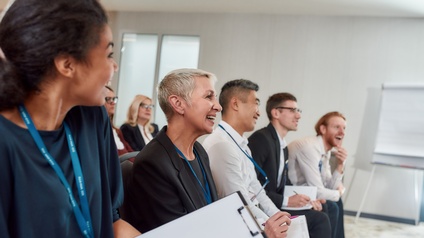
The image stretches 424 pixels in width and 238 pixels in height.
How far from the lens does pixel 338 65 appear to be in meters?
7.02

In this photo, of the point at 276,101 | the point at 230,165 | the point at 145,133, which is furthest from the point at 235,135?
the point at 145,133

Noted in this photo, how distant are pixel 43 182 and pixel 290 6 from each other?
20.6 feet

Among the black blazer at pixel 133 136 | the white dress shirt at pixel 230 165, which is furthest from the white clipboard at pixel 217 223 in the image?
the black blazer at pixel 133 136

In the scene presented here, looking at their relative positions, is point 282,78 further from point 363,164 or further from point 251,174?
point 251,174

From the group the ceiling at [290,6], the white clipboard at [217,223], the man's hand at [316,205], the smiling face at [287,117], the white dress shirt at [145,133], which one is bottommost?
the man's hand at [316,205]

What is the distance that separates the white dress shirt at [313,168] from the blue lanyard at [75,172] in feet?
9.59

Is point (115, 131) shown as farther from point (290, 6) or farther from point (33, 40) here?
point (290, 6)

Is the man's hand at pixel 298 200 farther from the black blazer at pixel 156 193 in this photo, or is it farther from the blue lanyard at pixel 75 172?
the blue lanyard at pixel 75 172

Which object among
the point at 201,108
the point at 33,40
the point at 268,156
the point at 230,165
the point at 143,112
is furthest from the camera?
the point at 143,112

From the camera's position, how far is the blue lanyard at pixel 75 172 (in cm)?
98

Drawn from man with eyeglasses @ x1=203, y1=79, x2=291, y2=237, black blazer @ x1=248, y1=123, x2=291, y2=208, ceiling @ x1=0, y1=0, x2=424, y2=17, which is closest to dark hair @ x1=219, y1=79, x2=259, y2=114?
man with eyeglasses @ x1=203, y1=79, x2=291, y2=237

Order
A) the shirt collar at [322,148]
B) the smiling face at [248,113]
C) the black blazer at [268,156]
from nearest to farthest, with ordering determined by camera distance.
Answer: the smiling face at [248,113] → the black blazer at [268,156] → the shirt collar at [322,148]

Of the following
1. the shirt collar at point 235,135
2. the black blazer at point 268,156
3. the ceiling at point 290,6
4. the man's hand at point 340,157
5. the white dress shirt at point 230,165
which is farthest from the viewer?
the ceiling at point 290,6

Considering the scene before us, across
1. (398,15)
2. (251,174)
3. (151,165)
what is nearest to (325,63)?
(398,15)
